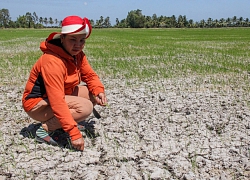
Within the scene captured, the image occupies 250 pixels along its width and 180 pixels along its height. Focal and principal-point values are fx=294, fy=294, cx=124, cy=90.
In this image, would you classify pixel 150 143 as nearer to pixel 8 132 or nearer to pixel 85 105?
pixel 85 105

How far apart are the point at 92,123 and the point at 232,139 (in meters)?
2.16

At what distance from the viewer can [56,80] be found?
342 centimetres

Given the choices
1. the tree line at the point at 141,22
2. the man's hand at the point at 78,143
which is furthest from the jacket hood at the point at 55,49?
the tree line at the point at 141,22

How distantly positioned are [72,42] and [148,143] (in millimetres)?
1673

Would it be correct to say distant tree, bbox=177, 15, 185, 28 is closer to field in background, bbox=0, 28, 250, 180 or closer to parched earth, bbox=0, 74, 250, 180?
field in background, bbox=0, 28, 250, 180

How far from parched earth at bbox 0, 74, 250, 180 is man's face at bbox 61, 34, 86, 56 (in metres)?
1.30

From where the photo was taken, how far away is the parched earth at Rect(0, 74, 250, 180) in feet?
10.9

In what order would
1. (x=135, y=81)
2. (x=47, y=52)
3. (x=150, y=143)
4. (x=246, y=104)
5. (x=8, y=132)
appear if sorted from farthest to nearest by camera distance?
1. (x=135, y=81)
2. (x=246, y=104)
3. (x=8, y=132)
4. (x=150, y=143)
5. (x=47, y=52)

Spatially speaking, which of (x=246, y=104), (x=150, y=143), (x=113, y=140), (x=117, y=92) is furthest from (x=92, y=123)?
(x=246, y=104)

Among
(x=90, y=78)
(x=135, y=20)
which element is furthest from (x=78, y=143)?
(x=135, y=20)

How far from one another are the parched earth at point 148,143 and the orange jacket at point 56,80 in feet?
1.60

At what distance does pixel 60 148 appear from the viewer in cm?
386

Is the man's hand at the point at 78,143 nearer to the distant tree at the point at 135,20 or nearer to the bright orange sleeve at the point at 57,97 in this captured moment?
the bright orange sleeve at the point at 57,97

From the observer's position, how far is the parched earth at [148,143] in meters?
3.33
